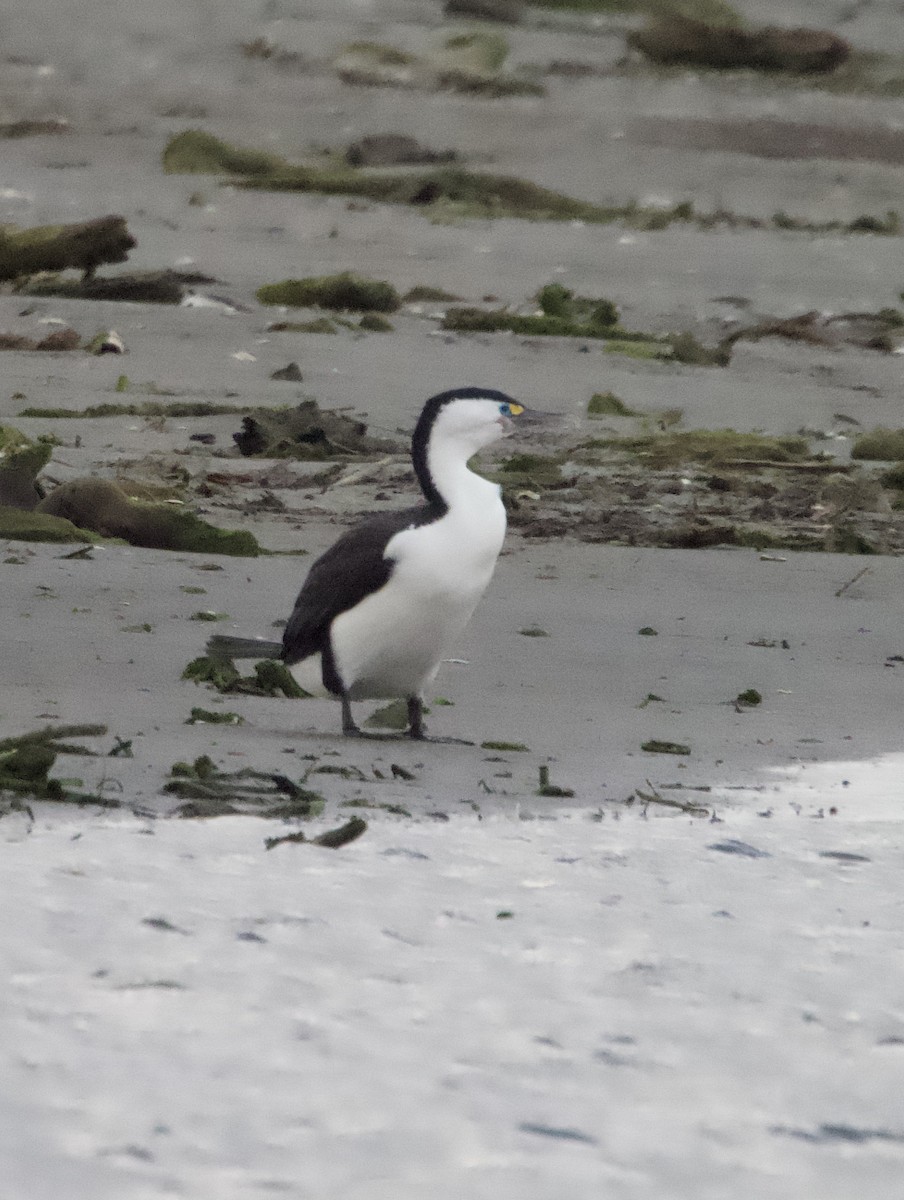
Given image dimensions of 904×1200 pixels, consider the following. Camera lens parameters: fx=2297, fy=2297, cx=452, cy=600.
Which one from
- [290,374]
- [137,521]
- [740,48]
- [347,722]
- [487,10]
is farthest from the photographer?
[487,10]

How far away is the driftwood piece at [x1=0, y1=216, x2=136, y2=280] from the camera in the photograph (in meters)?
12.2

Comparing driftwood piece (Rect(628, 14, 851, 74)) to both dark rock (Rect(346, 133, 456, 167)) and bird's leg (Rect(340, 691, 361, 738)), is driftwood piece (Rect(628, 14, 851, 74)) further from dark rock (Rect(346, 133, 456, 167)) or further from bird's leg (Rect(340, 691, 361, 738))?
bird's leg (Rect(340, 691, 361, 738))

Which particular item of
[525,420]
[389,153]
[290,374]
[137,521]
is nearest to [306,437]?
[290,374]

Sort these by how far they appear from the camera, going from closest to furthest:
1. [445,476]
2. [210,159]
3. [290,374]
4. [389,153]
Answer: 1. [445,476]
2. [290,374]
3. [210,159]
4. [389,153]

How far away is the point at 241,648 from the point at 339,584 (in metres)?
0.30

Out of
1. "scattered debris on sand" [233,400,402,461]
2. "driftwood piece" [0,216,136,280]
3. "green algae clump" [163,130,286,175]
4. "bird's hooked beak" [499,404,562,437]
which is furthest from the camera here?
"green algae clump" [163,130,286,175]

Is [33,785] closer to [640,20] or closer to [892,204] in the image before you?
[892,204]

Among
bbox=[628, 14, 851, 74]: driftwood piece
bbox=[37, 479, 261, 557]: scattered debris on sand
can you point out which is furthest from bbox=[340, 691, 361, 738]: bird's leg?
bbox=[628, 14, 851, 74]: driftwood piece

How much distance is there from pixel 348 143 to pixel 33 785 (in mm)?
14797

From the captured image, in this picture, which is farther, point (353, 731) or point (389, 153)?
point (389, 153)

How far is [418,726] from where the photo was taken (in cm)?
564

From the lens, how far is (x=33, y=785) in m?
4.45

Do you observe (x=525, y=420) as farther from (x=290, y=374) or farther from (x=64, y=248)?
(x=64, y=248)

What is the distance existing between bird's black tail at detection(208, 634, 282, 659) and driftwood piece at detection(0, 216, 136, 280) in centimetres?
669
